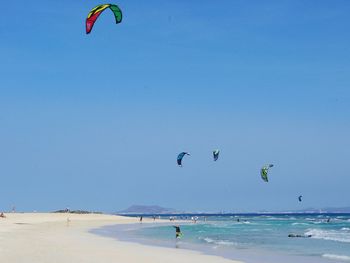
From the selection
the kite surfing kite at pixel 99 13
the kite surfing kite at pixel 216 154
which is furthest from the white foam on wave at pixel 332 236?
the kite surfing kite at pixel 99 13

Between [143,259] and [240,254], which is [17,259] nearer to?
[143,259]

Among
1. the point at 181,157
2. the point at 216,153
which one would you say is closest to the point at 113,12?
the point at 181,157

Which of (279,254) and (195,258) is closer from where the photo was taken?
(195,258)

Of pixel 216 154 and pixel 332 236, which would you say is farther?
pixel 332 236

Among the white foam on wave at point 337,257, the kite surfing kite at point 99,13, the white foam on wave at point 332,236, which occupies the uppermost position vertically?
the kite surfing kite at point 99,13

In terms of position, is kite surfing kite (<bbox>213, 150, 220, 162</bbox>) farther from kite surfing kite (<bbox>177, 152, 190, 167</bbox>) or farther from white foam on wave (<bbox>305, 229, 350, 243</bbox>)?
white foam on wave (<bbox>305, 229, 350, 243</bbox>)

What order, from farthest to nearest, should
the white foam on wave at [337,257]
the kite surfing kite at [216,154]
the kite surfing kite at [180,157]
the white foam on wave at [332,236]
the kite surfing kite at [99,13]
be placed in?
the white foam on wave at [332,236], the kite surfing kite at [216,154], the kite surfing kite at [180,157], the white foam on wave at [337,257], the kite surfing kite at [99,13]

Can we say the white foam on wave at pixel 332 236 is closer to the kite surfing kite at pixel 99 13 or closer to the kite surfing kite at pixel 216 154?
the kite surfing kite at pixel 216 154

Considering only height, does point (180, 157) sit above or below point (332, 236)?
above

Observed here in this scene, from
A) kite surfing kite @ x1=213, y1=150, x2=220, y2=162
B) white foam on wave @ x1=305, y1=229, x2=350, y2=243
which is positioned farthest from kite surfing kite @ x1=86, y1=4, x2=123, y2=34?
white foam on wave @ x1=305, y1=229, x2=350, y2=243

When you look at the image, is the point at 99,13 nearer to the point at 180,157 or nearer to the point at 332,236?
the point at 180,157

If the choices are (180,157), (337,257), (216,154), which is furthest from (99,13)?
(216,154)

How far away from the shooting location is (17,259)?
1462cm

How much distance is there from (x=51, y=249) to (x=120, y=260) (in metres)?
3.13
